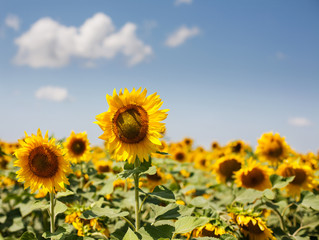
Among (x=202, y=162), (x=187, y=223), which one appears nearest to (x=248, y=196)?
(x=187, y=223)

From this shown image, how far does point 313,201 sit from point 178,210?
150cm

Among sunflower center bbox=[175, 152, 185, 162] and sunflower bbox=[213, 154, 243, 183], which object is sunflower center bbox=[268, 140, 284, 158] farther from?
sunflower center bbox=[175, 152, 185, 162]

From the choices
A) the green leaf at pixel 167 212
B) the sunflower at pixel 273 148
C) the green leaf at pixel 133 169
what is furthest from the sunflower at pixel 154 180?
the green leaf at pixel 133 169

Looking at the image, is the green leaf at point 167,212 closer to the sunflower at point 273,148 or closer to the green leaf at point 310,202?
the green leaf at point 310,202

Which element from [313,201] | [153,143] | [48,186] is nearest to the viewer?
[153,143]

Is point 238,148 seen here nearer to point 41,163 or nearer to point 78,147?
point 78,147

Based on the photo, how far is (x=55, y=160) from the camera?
232cm

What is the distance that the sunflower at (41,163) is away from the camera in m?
2.29

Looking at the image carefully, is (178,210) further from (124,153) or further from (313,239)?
(313,239)

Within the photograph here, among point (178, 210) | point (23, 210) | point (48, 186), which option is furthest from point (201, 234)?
point (23, 210)

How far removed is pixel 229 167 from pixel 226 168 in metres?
0.05

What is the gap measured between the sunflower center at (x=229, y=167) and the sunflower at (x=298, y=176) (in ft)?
→ 2.23

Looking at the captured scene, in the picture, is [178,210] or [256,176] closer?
[178,210]

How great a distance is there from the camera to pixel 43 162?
7.57ft
